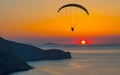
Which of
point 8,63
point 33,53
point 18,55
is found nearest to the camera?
point 8,63

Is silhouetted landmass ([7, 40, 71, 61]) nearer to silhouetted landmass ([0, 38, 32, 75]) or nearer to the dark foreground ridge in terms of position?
the dark foreground ridge

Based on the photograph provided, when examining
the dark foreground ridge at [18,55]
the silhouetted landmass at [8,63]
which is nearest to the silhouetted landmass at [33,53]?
the dark foreground ridge at [18,55]

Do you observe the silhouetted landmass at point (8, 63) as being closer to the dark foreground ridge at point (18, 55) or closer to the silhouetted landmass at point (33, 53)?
the dark foreground ridge at point (18, 55)

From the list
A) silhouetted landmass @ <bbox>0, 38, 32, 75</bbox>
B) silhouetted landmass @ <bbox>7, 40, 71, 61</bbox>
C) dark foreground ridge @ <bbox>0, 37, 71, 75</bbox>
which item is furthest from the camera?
silhouetted landmass @ <bbox>7, 40, 71, 61</bbox>

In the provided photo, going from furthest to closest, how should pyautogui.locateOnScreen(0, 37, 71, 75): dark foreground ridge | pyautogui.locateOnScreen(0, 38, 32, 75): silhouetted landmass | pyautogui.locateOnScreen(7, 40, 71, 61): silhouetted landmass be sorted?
pyautogui.locateOnScreen(7, 40, 71, 61): silhouetted landmass
pyautogui.locateOnScreen(0, 37, 71, 75): dark foreground ridge
pyautogui.locateOnScreen(0, 38, 32, 75): silhouetted landmass

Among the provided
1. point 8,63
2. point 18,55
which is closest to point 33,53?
point 18,55

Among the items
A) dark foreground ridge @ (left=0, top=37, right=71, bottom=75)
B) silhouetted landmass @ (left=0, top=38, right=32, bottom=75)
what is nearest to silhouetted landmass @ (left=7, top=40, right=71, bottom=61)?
dark foreground ridge @ (left=0, top=37, right=71, bottom=75)

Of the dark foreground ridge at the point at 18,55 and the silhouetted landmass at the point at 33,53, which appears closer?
the dark foreground ridge at the point at 18,55

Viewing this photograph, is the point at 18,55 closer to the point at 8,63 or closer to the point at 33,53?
the point at 33,53
